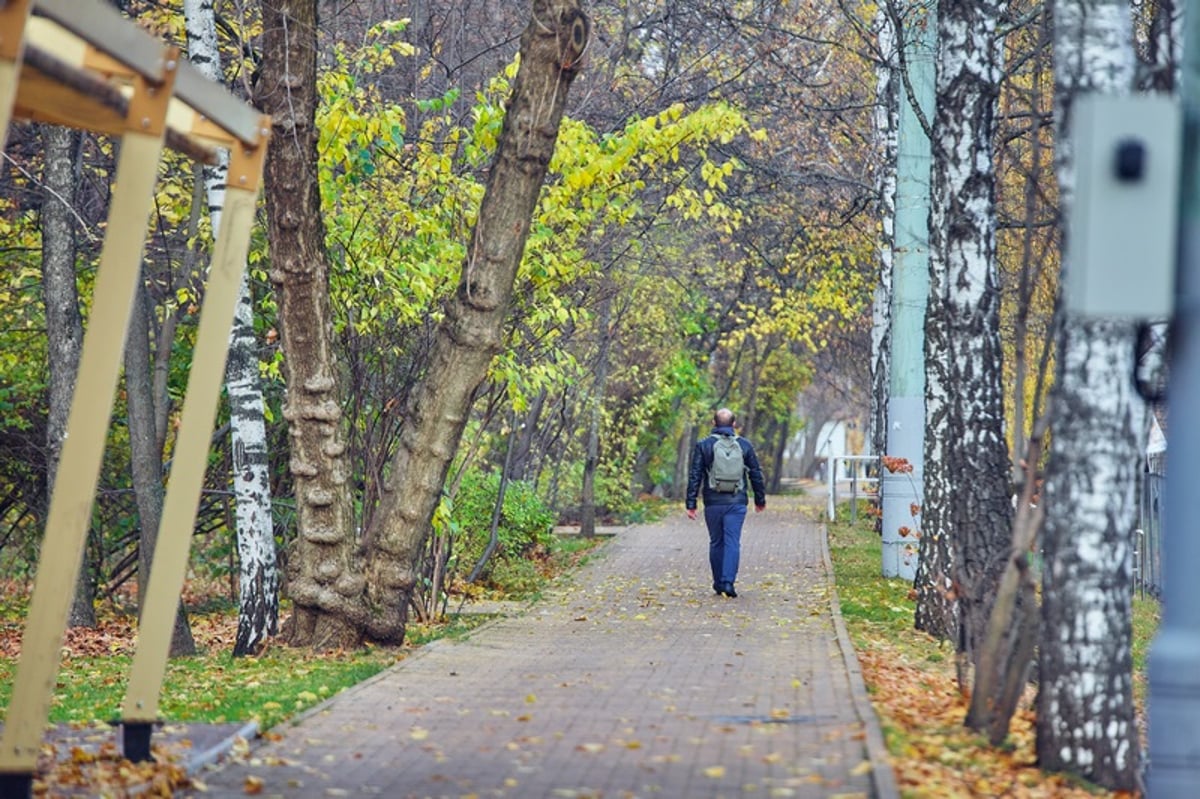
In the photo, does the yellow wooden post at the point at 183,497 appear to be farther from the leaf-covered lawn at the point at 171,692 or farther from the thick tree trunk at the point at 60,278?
the thick tree trunk at the point at 60,278

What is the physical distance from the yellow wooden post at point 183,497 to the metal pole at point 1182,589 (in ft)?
14.6

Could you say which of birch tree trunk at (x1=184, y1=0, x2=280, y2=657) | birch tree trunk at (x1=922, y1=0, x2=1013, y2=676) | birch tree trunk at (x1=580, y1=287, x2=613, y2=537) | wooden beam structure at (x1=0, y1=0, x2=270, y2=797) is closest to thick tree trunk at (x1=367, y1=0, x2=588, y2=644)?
birch tree trunk at (x1=184, y1=0, x2=280, y2=657)

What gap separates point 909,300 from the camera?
1898cm

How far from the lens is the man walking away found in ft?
58.0

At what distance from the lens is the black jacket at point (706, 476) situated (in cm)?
1781

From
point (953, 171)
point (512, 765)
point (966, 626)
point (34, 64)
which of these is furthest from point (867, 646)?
point (34, 64)

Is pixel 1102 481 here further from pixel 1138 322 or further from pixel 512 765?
pixel 512 765

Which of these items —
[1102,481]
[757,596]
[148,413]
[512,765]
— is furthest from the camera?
[757,596]

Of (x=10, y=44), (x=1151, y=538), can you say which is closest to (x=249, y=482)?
(x=10, y=44)

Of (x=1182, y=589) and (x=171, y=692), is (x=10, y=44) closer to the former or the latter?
(x=1182, y=589)

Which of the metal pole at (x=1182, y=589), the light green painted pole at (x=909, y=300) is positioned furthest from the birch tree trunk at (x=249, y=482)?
the metal pole at (x=1182, y=589)

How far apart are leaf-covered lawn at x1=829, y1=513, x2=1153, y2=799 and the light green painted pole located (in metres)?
2.73

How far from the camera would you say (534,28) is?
12773 mm

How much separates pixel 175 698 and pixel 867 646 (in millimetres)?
5435
